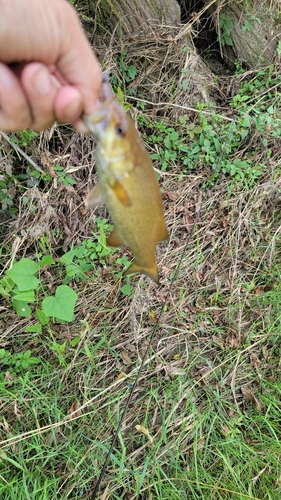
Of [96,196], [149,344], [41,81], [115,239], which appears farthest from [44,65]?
[149,344]

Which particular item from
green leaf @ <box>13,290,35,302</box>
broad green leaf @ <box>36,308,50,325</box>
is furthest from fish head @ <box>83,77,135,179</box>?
broad green leaf @ <box>36,308,50,325</box>

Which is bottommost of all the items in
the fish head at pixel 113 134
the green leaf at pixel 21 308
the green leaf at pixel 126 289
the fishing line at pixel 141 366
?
the fishing line at pixel 141 366

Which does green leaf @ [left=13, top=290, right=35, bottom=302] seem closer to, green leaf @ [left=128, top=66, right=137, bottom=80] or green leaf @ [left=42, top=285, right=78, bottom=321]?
green leaf @ [left=42, top=285, right=78, bottom=321]

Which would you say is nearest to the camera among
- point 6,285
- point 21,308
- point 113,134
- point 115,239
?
→ point 113,134

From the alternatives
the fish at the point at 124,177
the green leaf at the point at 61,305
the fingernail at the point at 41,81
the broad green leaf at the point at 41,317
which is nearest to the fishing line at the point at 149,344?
the green leaf at the point at 61,305

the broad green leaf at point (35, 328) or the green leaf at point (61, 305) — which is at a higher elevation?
the green leaf at point (61, 305)

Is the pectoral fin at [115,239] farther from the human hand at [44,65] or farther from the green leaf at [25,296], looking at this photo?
the green leaf at [25,296]

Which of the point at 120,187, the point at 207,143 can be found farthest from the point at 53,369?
the point at 207,143

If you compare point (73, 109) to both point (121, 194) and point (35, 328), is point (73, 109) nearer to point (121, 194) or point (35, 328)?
point (121, 194)
